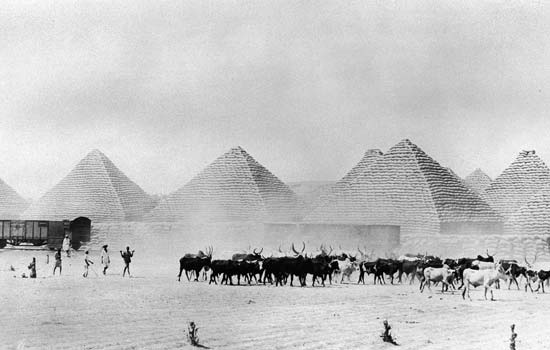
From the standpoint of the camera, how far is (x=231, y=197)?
63.1 meters

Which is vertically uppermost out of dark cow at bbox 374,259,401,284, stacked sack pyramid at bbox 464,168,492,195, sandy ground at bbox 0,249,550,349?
stacked sack pyramid at bbox 464,168,492,195

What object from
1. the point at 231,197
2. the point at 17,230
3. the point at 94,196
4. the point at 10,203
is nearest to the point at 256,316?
the point at 17,230

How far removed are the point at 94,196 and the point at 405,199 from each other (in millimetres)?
33170

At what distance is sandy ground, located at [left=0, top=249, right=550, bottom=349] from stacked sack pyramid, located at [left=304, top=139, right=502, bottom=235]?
1068 inches

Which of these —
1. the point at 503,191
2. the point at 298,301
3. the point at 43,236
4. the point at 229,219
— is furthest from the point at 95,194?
the point at 298,301

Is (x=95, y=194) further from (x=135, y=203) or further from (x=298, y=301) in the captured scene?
(x=298, y=301)

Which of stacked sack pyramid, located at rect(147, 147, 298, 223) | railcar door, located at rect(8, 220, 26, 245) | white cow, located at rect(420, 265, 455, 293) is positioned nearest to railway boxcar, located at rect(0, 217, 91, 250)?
railcar door, located at rect(8, 220, 26, 245)

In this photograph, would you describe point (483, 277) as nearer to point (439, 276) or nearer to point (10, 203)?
point (439, 276)

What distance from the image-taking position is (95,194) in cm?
7181

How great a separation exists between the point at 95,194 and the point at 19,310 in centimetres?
5689

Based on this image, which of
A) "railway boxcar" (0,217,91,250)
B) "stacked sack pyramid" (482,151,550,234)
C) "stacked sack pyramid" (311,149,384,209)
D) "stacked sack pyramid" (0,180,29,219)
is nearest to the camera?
"railway boxcar" (0,217,91,250)

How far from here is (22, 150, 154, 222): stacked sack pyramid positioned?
7019 cm

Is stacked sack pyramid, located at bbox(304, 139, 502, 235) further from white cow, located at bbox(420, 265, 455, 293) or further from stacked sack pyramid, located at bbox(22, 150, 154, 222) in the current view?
white cow, located at bbox(420, 265, 455, 293)

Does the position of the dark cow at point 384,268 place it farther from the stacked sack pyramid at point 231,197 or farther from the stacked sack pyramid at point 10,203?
the stacked sack pyramid at point 10,203
